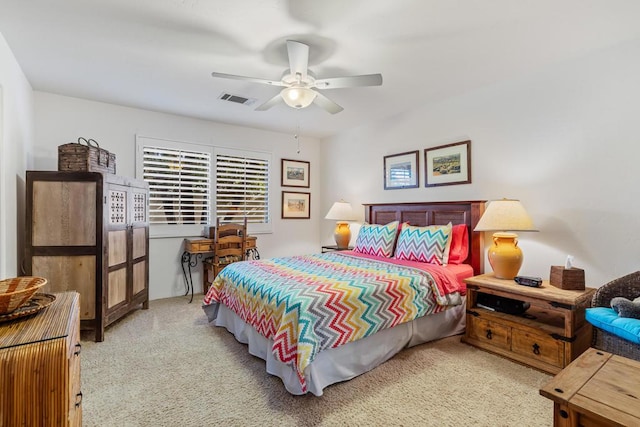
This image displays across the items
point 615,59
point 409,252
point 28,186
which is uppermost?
point 615,59

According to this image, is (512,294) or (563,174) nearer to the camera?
(512,294)

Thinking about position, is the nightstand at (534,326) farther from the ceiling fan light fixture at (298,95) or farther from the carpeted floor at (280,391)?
the ceiling fan light fixture at (298,95)

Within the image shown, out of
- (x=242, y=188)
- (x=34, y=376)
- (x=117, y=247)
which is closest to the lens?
(x=34, y=376)

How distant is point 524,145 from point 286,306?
9.12 feet

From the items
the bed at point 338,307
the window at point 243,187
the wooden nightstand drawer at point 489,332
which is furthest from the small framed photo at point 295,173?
the wooden nightstand drawer at point 489,332

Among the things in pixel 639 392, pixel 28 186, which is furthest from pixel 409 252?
pixel 28 186

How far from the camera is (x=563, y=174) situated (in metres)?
2.75

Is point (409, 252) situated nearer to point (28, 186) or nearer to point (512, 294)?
point (512, 294)

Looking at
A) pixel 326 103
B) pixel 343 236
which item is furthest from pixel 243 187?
pixel 326 103

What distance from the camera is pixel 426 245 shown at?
125 inches

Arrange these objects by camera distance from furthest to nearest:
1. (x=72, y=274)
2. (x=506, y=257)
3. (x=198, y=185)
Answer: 1. (x=198, y=185)
2. (x=72, y=274)
3. (x=506, y=257)

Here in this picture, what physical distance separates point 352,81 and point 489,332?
2.40m

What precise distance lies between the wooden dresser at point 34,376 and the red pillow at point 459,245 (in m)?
3.20

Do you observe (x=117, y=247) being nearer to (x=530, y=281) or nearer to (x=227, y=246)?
(x=227, y=246)
